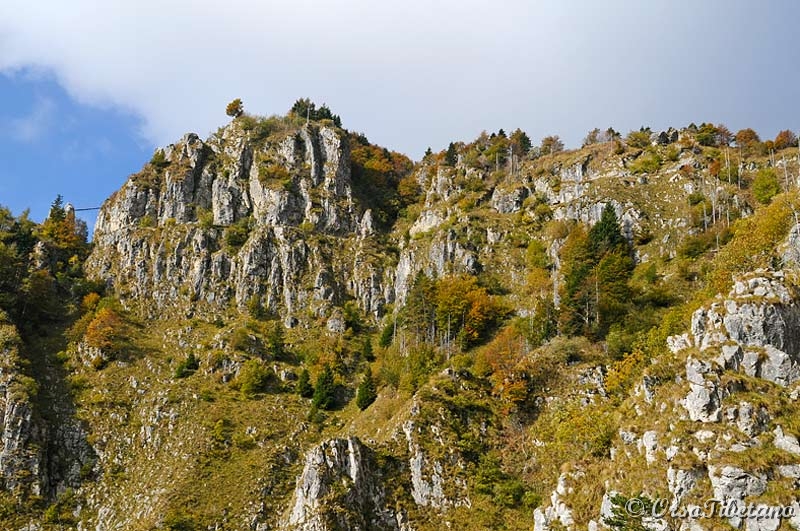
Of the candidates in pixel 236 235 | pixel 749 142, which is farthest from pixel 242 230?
pixel 749 142

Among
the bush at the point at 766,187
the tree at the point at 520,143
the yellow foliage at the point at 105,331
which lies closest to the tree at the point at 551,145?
the tree at the point at 520,143

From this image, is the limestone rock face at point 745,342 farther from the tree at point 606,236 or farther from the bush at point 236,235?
the bush at point 236,235

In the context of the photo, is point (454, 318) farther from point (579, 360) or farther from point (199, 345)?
point (199, 345)

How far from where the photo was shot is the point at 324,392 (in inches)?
3083

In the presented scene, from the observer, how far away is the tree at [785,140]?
122 m

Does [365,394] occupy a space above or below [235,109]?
below

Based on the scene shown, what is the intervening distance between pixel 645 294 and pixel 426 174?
72.5 m

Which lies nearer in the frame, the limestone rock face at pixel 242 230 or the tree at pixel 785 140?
the limestone rock face at pixel 242 230

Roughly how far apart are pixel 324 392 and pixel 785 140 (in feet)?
334

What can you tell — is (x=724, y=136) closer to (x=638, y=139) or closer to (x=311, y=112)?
(x=638, y=139)

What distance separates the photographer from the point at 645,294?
260 feet

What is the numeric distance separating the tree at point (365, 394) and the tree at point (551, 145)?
8211cm

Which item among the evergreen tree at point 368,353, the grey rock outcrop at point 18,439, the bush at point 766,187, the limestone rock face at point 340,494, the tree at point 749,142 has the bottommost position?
the limestone rock face at point 340,494

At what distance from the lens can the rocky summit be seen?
164 feet
